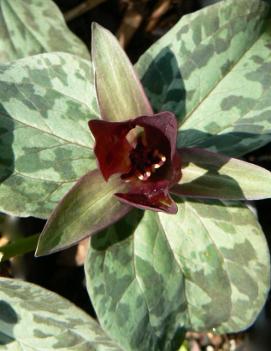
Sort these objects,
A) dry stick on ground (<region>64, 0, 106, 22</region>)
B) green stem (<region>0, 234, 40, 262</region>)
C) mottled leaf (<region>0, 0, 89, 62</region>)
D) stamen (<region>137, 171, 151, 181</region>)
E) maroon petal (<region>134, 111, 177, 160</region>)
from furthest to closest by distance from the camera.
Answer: dry stick on ground (<region>64, 0, 106, 22</region>), mottled leaf (<region>0, 0, 89, 62</region>), green stem (<region>0, 234, 40, 262</region>), stamen (<region>137, 171, 151, 181</region>), maroon petal (<region>134, 111, 177, 160</region>)

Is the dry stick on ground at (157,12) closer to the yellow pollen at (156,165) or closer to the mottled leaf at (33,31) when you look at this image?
the mottled leaf at (33,31)

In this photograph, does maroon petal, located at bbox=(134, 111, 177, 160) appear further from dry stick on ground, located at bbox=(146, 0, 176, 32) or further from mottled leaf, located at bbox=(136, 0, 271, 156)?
dry stick on ground, located at bbox=(146, 0, 176, 32)

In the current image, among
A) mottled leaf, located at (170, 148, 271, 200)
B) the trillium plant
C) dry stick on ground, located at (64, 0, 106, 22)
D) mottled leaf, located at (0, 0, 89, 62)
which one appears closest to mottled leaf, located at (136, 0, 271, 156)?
the trillium plant

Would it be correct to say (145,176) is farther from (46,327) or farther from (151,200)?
(46,327)

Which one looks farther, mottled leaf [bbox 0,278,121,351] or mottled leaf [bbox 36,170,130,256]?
mottled leaf [bbox 0,278,121,351]

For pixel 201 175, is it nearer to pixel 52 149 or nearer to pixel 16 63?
pixel 52 149

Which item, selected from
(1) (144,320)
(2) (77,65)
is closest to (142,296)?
(1) (144,320)

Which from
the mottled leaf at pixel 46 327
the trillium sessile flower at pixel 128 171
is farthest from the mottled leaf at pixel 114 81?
the mottled leaf at pixel 46 327
